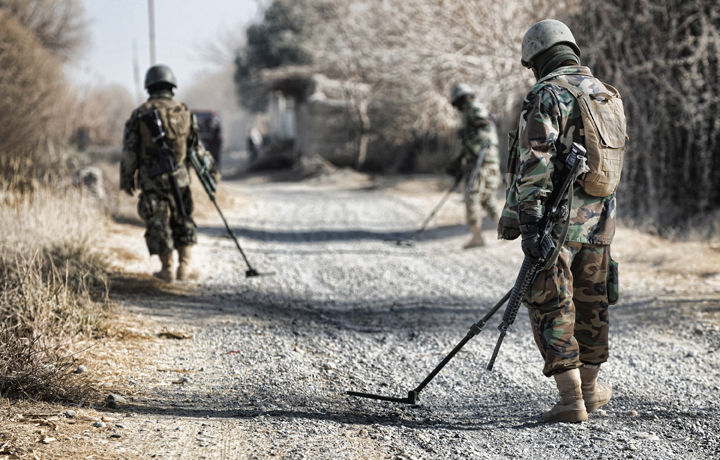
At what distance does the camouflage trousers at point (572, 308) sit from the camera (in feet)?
9.25

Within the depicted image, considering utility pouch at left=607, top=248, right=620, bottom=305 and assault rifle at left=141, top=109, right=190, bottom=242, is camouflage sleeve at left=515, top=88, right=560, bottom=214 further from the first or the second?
assault rifle at left=141, top=109, right=190, bottom=242

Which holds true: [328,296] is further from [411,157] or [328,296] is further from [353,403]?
[411,157]

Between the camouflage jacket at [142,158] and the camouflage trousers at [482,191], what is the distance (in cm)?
354

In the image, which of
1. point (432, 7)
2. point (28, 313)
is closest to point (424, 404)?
point (28, 313)

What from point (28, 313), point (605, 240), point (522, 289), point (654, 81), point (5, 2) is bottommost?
point (28, 313)

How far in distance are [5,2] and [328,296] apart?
43.1 feet

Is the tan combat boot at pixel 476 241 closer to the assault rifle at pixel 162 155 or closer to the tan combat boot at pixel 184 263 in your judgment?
the tan combat boot at pixel 184 263

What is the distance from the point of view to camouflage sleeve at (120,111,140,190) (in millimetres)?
5332

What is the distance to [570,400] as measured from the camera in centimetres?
289

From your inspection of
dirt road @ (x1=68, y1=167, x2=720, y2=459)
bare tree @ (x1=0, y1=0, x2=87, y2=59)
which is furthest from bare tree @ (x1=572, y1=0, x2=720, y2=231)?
bare tree @ (x1=0, y1=0, x2=87, y2=59)

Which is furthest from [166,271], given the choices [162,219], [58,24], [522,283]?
[58,24]

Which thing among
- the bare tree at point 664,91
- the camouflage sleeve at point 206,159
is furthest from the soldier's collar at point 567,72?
the bare tree at point 664,91

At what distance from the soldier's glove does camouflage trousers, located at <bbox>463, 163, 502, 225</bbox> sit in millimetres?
4765

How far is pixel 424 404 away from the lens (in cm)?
320
